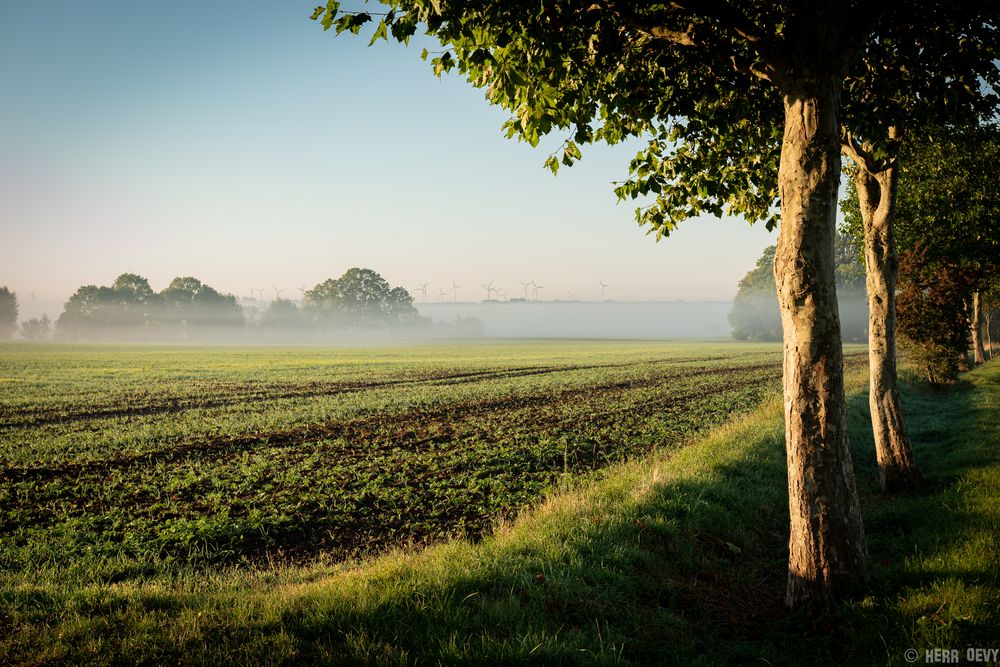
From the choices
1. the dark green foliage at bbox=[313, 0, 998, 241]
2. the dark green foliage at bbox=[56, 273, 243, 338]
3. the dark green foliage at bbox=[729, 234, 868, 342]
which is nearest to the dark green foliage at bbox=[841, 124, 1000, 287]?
the dark green foliage at bbox=[313, 0, 998, 241]

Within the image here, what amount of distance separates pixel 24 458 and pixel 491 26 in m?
17.4

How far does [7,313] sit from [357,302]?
92.9 metres

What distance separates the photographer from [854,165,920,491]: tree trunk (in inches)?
382

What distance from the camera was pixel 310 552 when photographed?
842 cm

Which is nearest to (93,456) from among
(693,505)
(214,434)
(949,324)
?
(214,434)

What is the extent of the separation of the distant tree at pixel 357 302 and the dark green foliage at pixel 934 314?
143 m

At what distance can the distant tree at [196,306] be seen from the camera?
141500 mm

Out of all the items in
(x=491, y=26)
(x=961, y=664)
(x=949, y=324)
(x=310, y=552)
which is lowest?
(x=310, y=552)

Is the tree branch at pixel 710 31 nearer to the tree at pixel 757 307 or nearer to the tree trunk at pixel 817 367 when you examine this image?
the tree trunk at pixel 817 367

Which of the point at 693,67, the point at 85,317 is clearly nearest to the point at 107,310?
the point at 85,317

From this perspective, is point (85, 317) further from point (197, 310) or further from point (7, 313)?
point (7, 313)

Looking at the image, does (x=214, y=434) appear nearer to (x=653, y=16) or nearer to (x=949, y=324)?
(x=653, y=16)

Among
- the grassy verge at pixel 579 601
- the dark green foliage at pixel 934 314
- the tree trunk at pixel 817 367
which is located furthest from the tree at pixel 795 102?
the dark green foliage at pixel 934 314

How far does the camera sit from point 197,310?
475 feet
